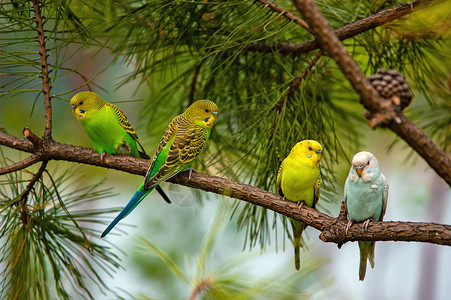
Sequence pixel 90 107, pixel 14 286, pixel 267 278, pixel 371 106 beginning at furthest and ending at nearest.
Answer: pixel 90 107
pixel 14 286
pixel 267 278
pixel 371 106

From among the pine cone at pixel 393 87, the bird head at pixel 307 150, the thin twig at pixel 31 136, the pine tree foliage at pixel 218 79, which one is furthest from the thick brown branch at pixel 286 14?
the thin twig at pixel 31 136

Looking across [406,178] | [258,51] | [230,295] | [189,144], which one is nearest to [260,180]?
[189,144]

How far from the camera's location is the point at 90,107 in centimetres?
177

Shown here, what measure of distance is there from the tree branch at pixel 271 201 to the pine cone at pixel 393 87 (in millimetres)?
424

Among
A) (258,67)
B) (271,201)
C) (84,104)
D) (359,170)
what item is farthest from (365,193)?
(84,104)

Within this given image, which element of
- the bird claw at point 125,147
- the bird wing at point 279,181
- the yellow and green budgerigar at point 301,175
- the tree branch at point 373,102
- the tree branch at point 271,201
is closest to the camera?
the tree branch at point 373,102

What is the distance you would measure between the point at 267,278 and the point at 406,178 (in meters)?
3.94

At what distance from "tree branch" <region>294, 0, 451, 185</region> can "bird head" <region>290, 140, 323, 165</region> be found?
0.60m

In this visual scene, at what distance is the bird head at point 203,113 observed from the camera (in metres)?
1.69

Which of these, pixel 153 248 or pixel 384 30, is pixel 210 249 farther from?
pixel 384 30

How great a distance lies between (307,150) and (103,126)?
2.44 ft

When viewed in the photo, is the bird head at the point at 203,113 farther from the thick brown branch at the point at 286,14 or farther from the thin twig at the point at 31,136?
the thin twig at the point at 31,136

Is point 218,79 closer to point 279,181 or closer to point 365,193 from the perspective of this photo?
point 279,181

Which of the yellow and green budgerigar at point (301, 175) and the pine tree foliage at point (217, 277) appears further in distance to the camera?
the yellow and green budgerigar at point (301, 175)
